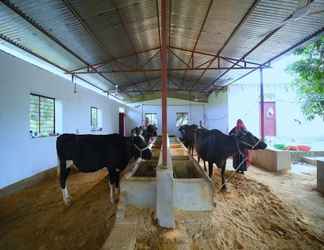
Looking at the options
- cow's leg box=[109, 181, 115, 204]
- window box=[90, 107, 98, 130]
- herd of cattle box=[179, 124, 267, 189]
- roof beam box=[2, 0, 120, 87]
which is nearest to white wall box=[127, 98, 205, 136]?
window box=[90, 107, 98, 130]

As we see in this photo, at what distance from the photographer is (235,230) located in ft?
9.72

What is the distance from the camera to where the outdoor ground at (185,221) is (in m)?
2.66

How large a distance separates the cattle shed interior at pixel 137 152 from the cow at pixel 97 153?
21 millimetres

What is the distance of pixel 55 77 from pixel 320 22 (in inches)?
260

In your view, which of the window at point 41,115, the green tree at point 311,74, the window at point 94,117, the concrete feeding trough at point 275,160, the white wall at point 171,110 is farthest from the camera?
the white wall at point 171,110

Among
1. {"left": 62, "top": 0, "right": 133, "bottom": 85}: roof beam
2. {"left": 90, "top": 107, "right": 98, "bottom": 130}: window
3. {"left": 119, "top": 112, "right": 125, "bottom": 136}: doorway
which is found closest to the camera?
{"left": 62, "top": 0, "right": 133, "bottom": 85}: roof beam

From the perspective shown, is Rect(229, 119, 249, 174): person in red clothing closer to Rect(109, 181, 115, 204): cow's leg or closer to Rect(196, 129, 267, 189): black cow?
Rect(196, 129, 267, 189): black cow

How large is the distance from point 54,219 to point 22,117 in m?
2.65

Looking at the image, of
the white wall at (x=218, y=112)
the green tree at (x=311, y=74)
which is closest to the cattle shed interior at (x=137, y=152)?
the green tree at (x=311, y=74)

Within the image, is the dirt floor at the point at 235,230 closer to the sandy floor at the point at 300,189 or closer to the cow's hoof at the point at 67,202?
the sandy floor at the point at 300,189

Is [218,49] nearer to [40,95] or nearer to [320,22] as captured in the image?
[320,22]

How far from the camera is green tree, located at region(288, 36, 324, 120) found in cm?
596

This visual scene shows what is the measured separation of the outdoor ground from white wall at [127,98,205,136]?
10842mm

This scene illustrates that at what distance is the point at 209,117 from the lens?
14148mm
